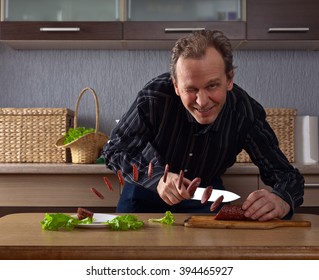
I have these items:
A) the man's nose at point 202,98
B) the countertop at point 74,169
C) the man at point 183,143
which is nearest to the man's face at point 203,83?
the man's nose at point 202,98

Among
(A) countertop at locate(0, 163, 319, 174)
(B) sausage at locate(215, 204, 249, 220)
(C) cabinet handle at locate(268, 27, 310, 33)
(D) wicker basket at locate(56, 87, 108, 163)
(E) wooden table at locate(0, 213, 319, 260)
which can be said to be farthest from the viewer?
(C) cabinet handle at locate(268, 27, 310, 33)

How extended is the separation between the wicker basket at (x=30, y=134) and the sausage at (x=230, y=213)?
1764 millimetres

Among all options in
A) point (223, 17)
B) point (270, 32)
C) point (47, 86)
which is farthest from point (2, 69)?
point (270, 32)

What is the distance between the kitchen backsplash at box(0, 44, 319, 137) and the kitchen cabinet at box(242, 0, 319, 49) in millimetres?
371

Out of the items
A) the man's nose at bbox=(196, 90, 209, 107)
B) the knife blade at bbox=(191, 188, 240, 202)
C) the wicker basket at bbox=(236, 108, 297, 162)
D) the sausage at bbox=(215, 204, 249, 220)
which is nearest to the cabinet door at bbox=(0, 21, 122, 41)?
the wicker basket at bbox=(236, 108, 297, 162)

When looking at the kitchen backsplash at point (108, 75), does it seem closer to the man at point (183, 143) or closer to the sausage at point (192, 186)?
the man at point (183, 143)

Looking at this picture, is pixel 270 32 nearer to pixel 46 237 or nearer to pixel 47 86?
pixel 47 86

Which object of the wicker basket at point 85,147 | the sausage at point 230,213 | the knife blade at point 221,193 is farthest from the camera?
the wicker basket at point 85,147

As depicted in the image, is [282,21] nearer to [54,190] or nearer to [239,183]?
[239,183]

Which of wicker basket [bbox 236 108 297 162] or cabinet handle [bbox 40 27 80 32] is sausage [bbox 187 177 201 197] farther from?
cabinet handle [bbox 40 27 80 32]

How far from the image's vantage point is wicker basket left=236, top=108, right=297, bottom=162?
356 centimetres

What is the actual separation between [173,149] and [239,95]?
0.35m

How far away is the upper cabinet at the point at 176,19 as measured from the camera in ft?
11.7

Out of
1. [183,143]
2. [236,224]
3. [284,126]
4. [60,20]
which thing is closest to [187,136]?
[183,143]
